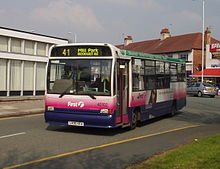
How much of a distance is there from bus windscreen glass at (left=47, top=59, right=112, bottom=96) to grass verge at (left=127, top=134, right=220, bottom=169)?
318 centimetres

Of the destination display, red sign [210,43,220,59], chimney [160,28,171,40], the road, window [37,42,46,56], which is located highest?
chimney [160,28,171,40]

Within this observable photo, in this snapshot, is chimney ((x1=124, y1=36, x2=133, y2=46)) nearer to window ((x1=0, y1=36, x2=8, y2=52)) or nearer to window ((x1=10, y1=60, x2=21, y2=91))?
window ((x1=10, y1=60, x2=21, y2=91))

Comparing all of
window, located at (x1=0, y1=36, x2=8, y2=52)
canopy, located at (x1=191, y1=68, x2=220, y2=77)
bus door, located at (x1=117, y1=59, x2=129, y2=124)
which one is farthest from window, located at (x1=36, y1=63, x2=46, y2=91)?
canopy, located at (x1=191, y1=68, x2=220, y2=77)

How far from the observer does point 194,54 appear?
56375 mm

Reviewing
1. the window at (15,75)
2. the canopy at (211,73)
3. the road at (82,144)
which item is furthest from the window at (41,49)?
the canopy at (211,73)

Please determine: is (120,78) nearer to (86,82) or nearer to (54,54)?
(86,82)

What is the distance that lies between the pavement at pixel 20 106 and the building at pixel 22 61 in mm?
1582

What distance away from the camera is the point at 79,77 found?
1044cm

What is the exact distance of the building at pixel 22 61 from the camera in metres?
25.2

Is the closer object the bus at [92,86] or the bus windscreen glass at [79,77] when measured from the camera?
the bus at [92,86]

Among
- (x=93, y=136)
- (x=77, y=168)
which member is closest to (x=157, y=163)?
(x=77, y=168)

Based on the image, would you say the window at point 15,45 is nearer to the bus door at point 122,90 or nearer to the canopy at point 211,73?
the bus door at point 122,90

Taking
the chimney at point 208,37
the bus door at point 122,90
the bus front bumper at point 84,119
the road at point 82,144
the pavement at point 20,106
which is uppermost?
the chimney at point 208,37

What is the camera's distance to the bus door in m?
10.6
